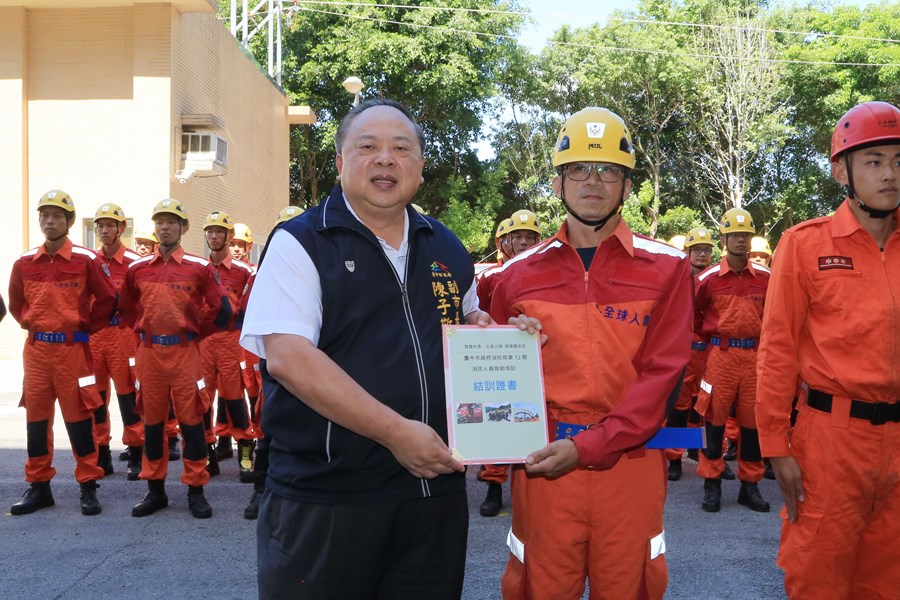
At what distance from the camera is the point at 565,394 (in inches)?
126

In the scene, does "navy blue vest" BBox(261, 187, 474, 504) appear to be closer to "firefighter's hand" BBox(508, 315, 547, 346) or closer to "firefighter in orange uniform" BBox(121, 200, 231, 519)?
"firefighter's hand" BBox(508, 315, 547, 346)

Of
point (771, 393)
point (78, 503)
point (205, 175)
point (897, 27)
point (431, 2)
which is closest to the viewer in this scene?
point (771, 393)

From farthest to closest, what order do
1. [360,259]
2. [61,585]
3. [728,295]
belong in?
[728,295]
[61,585]
[360,259]

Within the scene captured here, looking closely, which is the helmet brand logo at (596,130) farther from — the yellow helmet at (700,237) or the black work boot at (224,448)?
the black work boot at (224,448)

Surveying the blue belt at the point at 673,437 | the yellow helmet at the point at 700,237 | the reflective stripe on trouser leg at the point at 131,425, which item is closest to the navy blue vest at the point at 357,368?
the blue belt at the point at 673,437

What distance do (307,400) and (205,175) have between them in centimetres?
1649

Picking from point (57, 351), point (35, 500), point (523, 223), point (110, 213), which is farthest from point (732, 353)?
point (110, 213)

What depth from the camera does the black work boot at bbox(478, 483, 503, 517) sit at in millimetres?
6910

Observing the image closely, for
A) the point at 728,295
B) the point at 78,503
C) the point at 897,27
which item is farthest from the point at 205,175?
the point at 897,27

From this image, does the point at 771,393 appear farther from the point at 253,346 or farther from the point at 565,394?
the point at 253,346

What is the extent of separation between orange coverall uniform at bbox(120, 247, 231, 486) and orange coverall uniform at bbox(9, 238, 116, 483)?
0.39m

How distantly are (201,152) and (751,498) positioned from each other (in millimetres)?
13694

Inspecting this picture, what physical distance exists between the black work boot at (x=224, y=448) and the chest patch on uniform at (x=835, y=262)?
7389 millimetres

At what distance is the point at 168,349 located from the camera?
23.1ft
